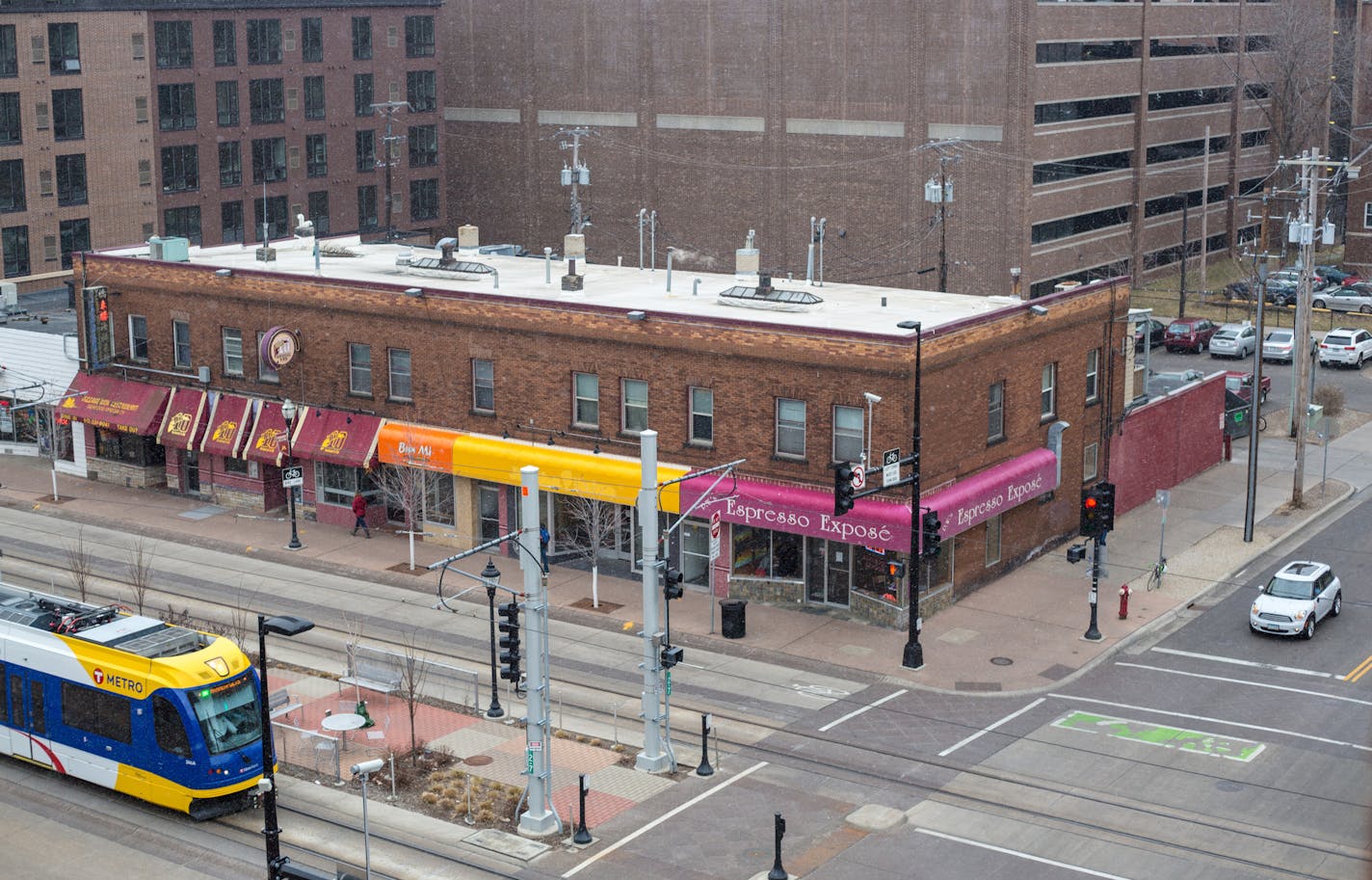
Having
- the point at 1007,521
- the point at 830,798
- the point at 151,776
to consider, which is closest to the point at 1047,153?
the point at 1007,521

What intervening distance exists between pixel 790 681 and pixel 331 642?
38.5ft

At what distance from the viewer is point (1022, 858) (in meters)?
30.8

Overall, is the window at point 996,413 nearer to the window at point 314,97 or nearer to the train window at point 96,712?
the train window at point 96,712

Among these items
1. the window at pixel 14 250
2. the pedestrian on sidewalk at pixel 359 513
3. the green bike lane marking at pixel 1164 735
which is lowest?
the green bike lane marking at pixel 1164 735

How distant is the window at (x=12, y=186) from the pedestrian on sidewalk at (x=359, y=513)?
1458 inches

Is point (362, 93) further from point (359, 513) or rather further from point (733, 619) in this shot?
point (733, 619)

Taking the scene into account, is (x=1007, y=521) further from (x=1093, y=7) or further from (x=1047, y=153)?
(x=1093, y=7)

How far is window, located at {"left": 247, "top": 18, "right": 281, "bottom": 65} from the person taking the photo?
91.4 meters

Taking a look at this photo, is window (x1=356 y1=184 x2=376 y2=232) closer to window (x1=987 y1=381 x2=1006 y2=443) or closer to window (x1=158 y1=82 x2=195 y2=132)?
window (x1=158 y1=82 x2=195 y2=132)

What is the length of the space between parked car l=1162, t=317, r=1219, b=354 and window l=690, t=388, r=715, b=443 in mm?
40876

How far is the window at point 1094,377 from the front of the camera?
51875 millimetres

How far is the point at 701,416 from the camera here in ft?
154

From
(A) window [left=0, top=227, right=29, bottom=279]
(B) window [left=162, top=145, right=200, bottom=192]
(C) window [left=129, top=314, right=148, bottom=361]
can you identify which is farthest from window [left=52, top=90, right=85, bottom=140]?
(C) window [left=129, top=314, right=148, bottom=361]

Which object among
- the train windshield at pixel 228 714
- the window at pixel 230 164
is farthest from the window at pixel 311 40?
the train windshield at pixel 228 714
